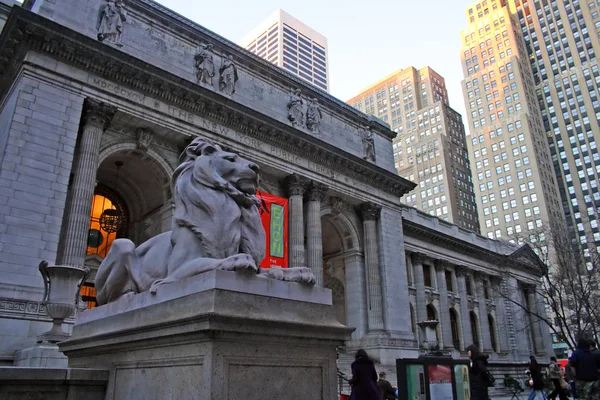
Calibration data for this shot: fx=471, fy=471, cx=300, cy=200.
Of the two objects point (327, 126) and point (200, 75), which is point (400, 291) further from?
point (200, 75)

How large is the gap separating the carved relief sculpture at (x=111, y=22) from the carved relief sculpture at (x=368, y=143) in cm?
1734

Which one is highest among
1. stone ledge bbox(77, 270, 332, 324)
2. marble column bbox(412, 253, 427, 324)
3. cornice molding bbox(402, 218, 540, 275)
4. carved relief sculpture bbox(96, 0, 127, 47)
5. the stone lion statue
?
carved relief sculpture bbox(96, 0, 127, 47)

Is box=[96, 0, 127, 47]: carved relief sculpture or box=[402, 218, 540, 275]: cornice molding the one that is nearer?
box=[96, 0, 127, 47]: carved relief sculpture

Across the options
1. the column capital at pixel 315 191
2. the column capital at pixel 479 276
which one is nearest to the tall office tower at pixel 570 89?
the column capital at pixel 479 276

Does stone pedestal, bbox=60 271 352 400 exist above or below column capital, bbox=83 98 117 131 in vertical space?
below

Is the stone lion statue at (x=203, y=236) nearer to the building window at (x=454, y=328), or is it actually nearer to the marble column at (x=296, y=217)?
the marble column at (x=296, y=217)

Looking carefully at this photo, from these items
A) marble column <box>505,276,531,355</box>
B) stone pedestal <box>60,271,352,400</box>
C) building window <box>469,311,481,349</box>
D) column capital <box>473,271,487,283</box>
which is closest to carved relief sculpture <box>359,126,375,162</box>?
column capital <box>473,271,487,283</box>

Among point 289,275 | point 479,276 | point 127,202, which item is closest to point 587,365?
point 289,275

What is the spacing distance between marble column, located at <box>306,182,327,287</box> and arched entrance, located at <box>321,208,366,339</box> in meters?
1.79

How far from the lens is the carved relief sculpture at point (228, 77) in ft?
82.1

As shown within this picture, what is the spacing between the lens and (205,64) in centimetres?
2464

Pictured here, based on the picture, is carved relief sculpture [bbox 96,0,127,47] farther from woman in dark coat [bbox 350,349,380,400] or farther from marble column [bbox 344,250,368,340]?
marble column [bbox 344,250,368,340]

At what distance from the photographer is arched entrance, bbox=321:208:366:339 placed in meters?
29.9

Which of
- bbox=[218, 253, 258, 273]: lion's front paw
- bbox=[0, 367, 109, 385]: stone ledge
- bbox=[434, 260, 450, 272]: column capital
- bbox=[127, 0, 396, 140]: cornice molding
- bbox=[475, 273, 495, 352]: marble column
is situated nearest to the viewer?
bbox=[218, 253, 258, 273]: lion's front paw
